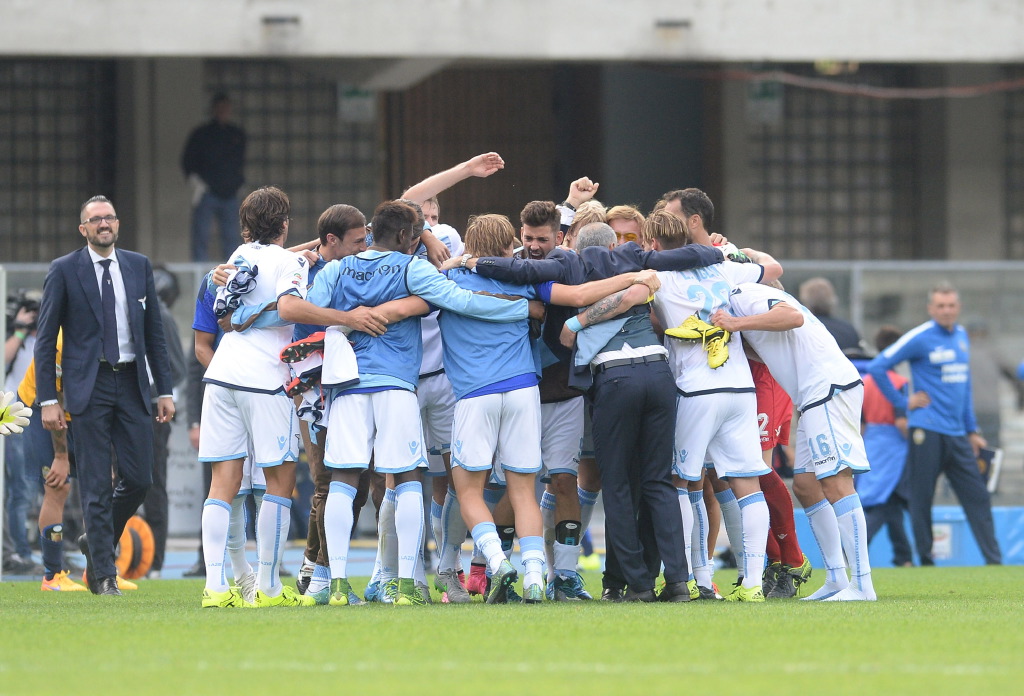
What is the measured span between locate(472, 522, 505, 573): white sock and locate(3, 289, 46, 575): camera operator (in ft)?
14.9

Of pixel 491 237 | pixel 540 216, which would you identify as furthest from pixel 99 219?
pixel 540 216

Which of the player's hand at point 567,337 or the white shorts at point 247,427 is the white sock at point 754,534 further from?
the white shorts at point 247,427

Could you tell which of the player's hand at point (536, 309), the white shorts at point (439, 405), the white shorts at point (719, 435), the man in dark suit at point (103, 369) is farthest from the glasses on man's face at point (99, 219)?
the white shorts at point (719, 435)

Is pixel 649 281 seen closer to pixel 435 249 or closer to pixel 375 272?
pixel 435 249

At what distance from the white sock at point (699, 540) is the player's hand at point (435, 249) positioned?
6.11ft

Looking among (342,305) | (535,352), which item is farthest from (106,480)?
(535,352)

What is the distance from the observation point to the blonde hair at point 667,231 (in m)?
8.49

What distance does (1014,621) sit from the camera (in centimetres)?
737

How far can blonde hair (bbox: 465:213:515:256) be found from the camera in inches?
326

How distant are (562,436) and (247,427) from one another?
5.57ft

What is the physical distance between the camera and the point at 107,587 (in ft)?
29.8

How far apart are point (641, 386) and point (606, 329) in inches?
13.7

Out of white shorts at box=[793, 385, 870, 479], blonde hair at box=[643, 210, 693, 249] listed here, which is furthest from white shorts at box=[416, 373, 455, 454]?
white shorts at box=[793, 385, 870, 479]

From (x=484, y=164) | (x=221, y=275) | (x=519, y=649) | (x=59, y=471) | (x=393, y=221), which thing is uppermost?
(x=484, y=164)
